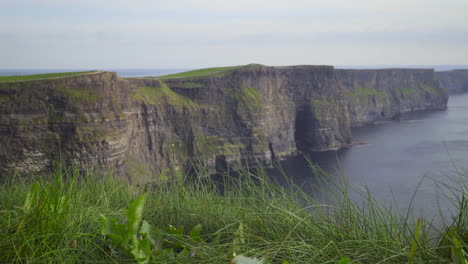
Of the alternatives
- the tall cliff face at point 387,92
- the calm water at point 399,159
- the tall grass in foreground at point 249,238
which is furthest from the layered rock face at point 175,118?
the tall grass in foreground at point 249,238

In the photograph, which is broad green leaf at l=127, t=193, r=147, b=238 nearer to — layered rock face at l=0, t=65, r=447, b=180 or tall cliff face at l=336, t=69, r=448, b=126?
layered rock face at l=0, t=65, r=447, b=180

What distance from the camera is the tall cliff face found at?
447 ft

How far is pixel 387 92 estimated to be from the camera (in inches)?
5915

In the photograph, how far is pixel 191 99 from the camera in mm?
75750

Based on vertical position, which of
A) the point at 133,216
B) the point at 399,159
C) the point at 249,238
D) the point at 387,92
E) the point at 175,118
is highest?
the point at 133,216

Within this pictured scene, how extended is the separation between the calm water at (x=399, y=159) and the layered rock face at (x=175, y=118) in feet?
29.9

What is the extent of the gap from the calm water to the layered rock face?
9128mm

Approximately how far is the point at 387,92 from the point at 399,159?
86.7m

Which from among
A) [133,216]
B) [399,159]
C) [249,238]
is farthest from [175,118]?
[133,216]

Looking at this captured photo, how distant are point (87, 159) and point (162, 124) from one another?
2095cm

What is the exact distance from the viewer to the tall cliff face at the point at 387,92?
136 m

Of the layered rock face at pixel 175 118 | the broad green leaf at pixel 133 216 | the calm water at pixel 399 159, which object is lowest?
the calm water at pixel 399 159

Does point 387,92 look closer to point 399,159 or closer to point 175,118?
point 399,159

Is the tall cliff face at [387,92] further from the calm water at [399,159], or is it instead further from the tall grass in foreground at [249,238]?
the tall grass in foreground at [249,238]
